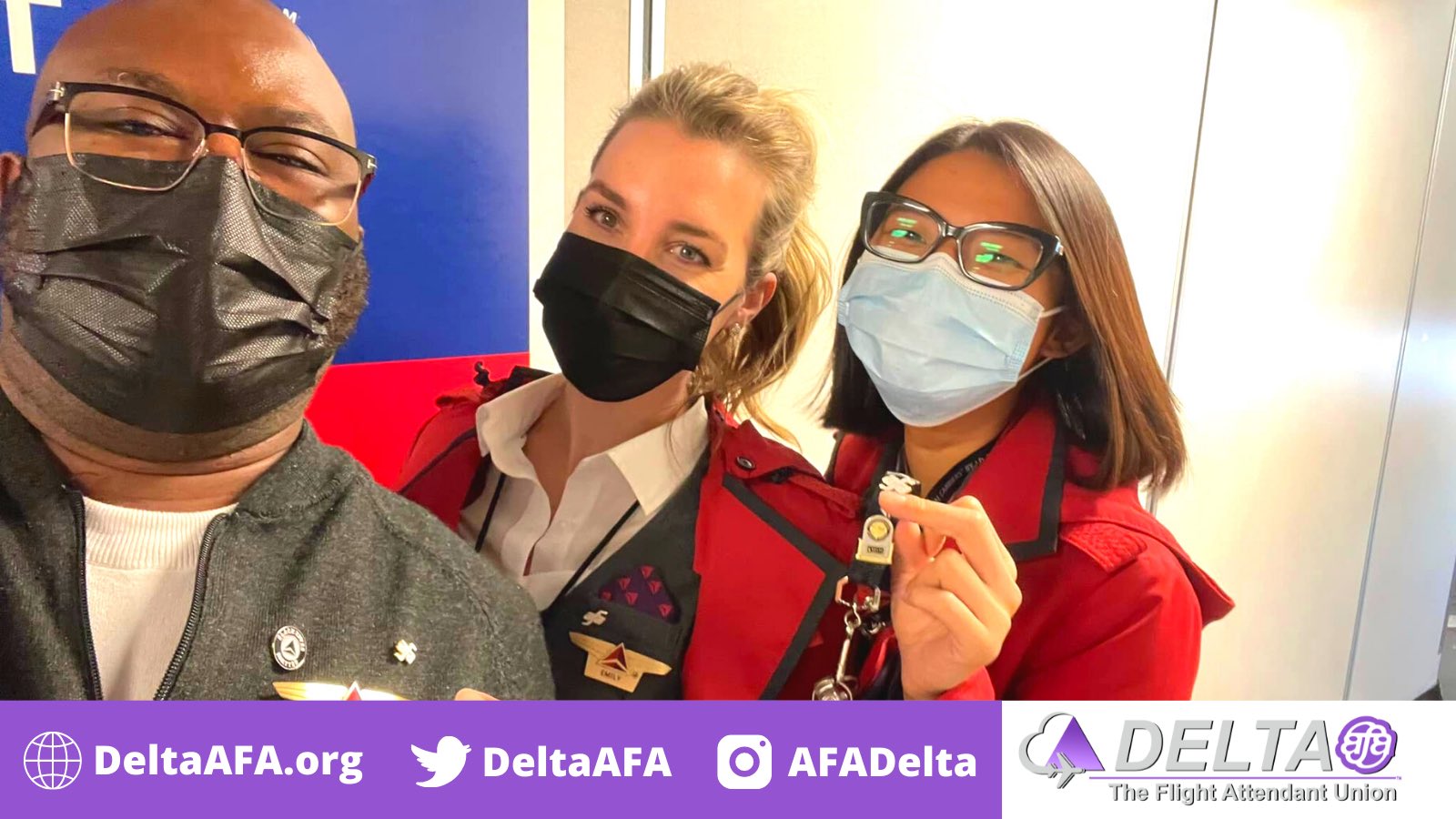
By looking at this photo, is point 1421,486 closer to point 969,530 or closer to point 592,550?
point 969,530

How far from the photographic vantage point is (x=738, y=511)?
92cm

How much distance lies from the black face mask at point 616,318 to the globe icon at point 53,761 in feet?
1.92

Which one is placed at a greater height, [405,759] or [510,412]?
[510,412]

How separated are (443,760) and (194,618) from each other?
289 millimetres

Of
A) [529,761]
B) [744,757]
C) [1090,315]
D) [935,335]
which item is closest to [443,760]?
[529,761]

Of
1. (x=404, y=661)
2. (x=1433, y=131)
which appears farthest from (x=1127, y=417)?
(x=404, y=661)

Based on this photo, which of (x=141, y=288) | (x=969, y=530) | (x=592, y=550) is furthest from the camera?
(x=592, y=550)

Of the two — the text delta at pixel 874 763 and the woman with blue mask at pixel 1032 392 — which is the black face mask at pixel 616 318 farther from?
the text delta at pixel 874 763

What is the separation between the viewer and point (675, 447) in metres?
0.94

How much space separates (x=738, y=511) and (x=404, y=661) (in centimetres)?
36

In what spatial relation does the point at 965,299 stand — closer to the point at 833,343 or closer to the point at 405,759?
the point at 833,343

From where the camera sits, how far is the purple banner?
819 mm

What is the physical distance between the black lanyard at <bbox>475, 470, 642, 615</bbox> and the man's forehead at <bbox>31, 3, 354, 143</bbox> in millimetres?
413

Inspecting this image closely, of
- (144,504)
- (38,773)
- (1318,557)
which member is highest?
(144,504)
